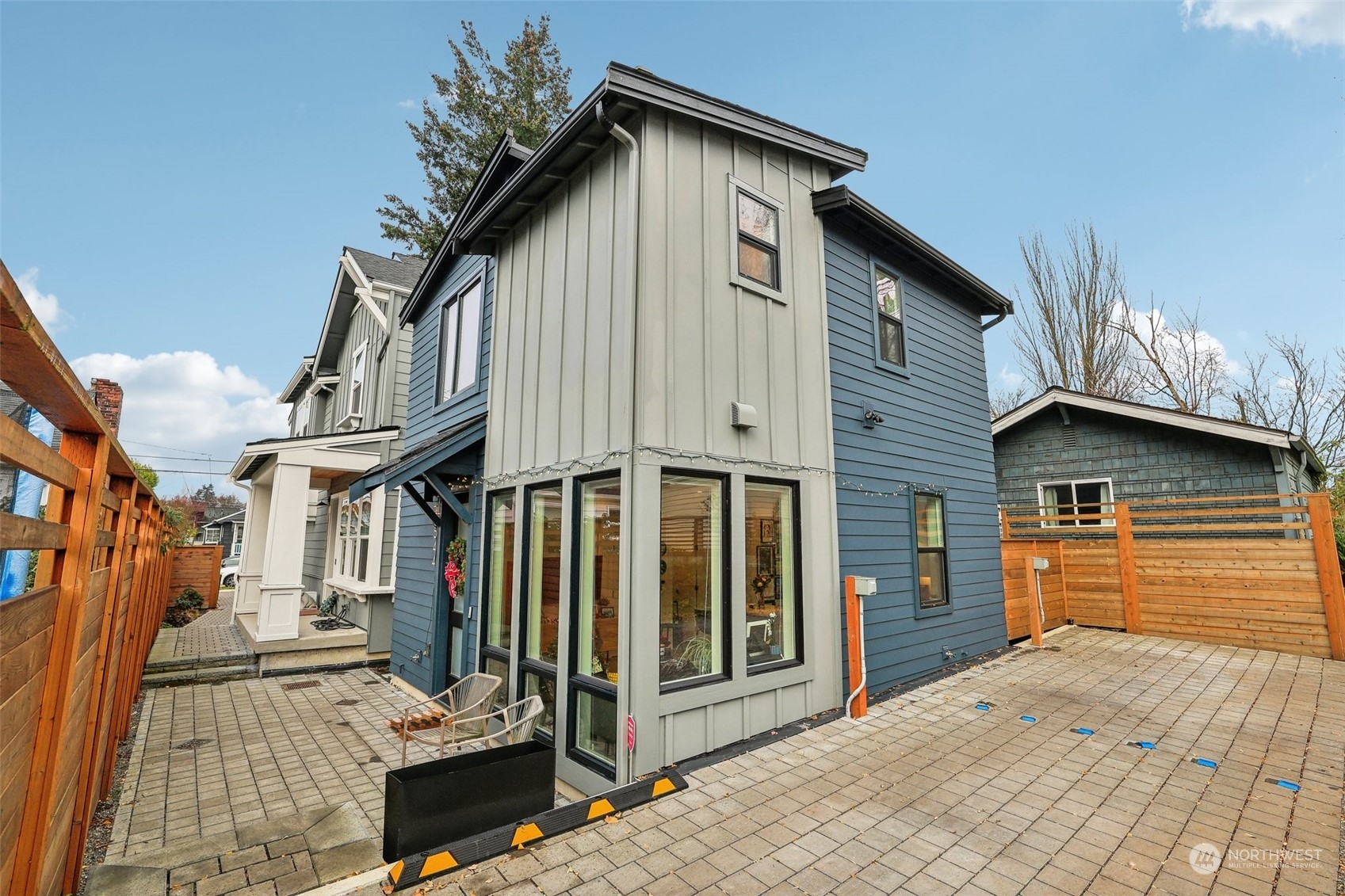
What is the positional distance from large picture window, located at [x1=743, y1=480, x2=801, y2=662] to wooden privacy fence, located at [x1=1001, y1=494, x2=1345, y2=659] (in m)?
5.15

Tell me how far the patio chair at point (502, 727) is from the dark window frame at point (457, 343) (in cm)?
367

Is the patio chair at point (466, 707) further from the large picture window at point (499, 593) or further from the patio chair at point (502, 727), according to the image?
the large picture window at point (499, 593)

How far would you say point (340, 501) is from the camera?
455 inches

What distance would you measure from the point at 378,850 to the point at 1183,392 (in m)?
24.9

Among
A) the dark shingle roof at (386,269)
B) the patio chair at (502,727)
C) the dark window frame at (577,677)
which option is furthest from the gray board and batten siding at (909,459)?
the dark shingle roof at (386,269)

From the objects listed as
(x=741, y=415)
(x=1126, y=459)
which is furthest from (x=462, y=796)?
(x=1126, y=459)

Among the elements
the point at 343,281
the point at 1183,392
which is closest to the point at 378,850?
the point at 343,281

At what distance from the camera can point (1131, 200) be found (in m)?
19.0

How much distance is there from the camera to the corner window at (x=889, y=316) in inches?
285

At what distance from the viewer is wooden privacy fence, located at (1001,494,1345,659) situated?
25.6ft

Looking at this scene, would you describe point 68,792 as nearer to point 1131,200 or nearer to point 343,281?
point 343,281

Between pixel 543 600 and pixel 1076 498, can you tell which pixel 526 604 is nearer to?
pixel 543 600

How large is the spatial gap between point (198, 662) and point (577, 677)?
7526 millimetres

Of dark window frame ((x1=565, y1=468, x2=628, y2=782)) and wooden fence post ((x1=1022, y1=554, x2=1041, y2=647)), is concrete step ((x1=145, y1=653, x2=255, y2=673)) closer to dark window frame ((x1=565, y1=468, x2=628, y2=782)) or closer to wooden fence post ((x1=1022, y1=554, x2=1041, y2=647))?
dark window frame ((x1=565, y1=468, x2=628, y2=782))
